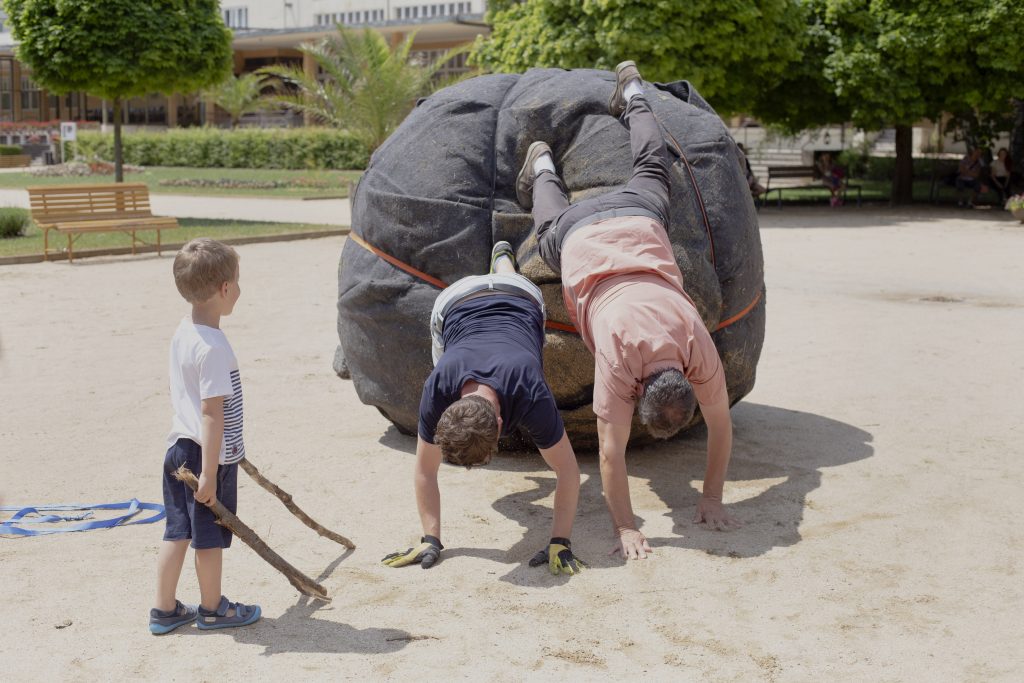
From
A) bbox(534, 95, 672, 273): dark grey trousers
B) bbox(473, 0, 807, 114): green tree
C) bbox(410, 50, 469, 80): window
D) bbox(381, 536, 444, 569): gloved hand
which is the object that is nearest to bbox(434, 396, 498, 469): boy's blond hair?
bbox(381, 536, 444, 569): gloved hand

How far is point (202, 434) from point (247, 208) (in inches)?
824

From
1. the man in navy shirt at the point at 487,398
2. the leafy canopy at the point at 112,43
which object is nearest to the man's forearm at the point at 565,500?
the man in navy shirt at the point at 487,398

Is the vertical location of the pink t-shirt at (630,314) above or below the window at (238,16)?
below

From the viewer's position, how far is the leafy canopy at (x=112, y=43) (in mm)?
17641

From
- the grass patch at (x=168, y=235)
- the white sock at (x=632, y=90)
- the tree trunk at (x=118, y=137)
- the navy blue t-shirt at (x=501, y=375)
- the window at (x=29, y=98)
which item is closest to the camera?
the navy blue t-shirt at (x=501, y=375)

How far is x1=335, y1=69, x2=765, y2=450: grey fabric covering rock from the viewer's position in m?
6.09

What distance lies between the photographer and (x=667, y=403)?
15.4 feet

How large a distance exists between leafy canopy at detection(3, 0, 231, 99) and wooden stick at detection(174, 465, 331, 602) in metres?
15.1

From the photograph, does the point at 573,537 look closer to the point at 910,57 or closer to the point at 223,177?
the point at 910,57

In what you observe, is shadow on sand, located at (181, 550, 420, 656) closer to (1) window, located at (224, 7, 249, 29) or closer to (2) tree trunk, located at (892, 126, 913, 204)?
(2) tree trunk, located at (892, 126, 913, 204)

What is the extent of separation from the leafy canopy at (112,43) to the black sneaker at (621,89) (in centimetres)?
1333

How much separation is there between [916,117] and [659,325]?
1864 centimetres

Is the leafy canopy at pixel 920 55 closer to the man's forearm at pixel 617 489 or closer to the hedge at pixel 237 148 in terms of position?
the man's forearm at pixel 617 489

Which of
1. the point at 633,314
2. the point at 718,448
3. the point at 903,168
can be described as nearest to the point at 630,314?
the point at 633,314
